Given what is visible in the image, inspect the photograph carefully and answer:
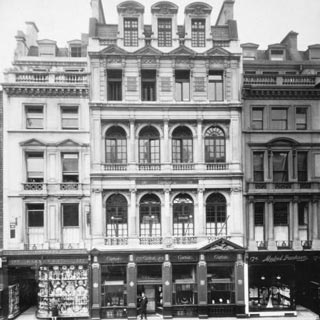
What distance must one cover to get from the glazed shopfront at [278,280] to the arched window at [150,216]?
18.1 feet

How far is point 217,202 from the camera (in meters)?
22.1

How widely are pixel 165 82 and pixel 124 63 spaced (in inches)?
101

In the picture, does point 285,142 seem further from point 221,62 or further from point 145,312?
point 145,312

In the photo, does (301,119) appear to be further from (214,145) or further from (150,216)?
(150,216)

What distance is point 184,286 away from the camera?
21.5 meters

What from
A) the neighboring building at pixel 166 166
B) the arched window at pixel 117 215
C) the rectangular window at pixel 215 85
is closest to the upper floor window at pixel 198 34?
the neighboring building at pixel 166 166

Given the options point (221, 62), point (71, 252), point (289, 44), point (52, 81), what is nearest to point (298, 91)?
point (221, 62)

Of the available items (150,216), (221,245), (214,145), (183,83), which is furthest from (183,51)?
(221,245)

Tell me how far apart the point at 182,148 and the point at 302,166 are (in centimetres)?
721

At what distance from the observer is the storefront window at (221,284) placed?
2142 centimetres

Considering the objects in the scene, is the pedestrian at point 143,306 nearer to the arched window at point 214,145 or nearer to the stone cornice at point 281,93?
the arched window at point 214,145

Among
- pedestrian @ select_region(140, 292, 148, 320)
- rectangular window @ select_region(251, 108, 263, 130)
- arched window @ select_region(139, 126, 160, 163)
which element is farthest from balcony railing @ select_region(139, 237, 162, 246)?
rectangular window @ select_region(251, 108, 263, 130)

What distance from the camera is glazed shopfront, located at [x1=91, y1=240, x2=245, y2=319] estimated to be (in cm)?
2105

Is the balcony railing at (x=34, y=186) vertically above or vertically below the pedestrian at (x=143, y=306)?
above
